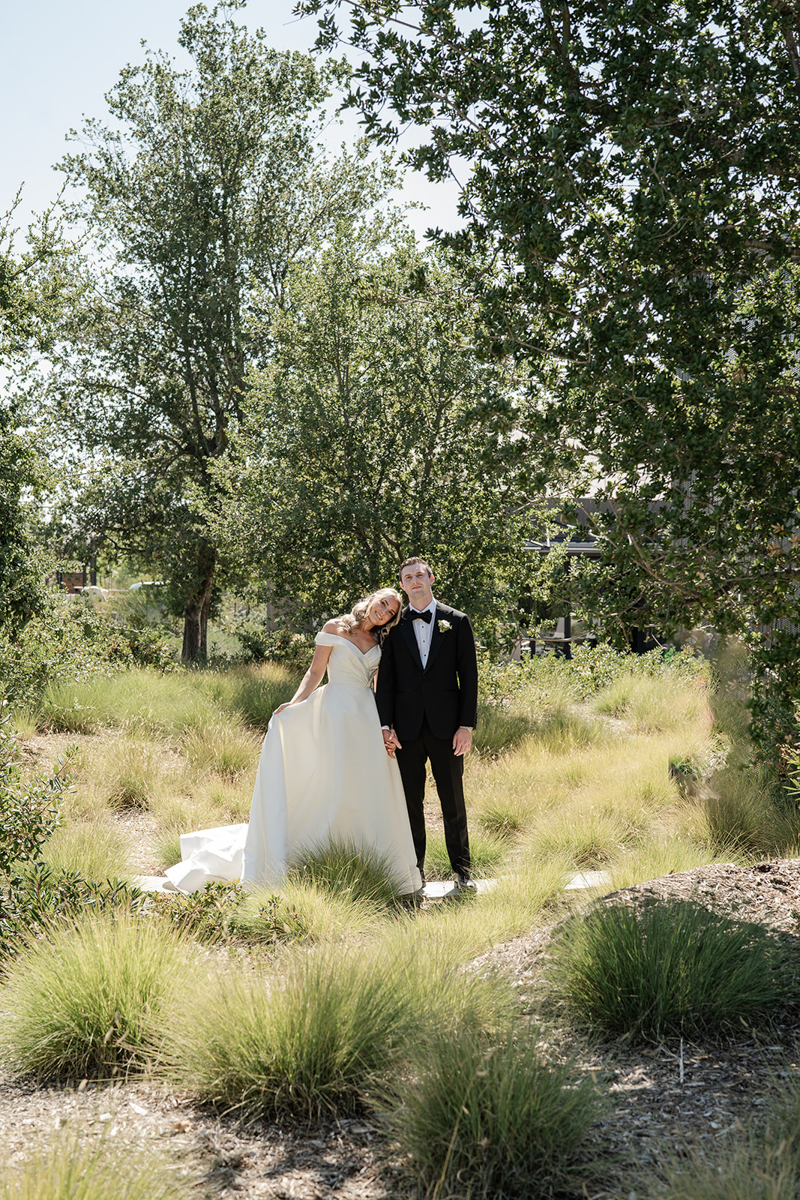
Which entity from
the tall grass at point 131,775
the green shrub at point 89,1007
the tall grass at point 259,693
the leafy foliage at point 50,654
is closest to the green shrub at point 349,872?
the green shrub at point 89,1007

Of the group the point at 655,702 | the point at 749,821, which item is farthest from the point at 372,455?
the point at 749,821

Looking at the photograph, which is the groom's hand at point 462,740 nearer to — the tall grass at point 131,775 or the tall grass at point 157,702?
the tall grass at point 131,775

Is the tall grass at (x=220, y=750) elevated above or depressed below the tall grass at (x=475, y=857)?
above

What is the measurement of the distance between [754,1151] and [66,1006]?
240 cm

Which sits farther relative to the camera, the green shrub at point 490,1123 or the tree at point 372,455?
the tree at point 372,455

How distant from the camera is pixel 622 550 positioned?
400cm

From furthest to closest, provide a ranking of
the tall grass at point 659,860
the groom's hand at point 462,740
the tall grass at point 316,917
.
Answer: the groom's hand at point 462,740
the tall grass at point 659,860
the tall grass at point 316,917

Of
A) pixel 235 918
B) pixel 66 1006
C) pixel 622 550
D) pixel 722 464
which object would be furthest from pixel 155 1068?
pixel 722 464

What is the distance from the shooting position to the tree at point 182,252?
694 inches

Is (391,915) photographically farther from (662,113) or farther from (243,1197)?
(662,113)

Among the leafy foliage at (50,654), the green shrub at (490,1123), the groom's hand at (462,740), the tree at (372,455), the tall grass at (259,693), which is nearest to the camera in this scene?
the green shrub at (490,1123)

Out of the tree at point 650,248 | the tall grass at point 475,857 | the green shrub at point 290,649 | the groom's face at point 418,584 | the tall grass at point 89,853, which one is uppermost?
the tree at point 650,248

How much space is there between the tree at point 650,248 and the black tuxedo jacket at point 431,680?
209 cm

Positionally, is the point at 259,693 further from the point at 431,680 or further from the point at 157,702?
the point at 431,680
